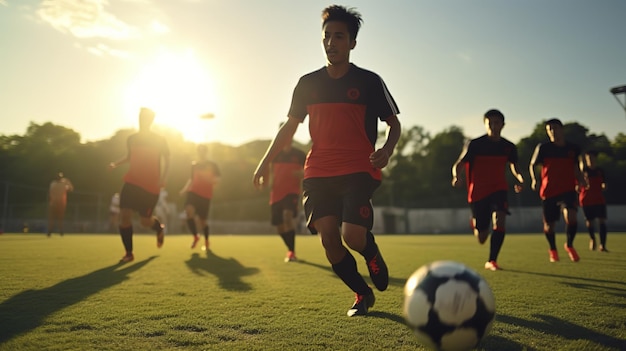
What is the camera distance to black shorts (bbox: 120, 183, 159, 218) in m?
7.43

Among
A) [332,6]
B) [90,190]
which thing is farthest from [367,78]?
[90,190]

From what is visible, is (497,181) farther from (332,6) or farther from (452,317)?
(452,317)

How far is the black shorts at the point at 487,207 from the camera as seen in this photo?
656 centimetres

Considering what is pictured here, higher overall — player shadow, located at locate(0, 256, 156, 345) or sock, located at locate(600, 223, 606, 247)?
sock, located at locate(600, 223, 606, 247)

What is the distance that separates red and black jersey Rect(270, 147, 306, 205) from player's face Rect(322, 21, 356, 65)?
5.00 metres

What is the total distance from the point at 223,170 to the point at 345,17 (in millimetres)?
47714

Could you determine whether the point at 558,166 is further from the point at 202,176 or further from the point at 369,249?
the point at 202,176

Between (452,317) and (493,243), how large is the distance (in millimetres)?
4797

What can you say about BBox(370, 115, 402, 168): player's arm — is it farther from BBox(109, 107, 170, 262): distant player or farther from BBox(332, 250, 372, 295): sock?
BBox(109, 107, 170, 262): distant player

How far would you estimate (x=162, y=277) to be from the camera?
18.5 ft

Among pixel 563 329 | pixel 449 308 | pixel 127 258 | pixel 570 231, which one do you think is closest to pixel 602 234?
pixel 570 231

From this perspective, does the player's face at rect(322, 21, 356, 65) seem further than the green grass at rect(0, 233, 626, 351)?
Yes

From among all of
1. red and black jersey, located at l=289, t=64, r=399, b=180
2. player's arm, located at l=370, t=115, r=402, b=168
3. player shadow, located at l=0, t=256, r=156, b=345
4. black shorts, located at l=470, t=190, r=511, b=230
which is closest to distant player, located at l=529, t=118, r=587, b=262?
black shorts, located at l=470, t=190, r=511, b=230

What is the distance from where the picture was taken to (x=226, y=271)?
255 inches
